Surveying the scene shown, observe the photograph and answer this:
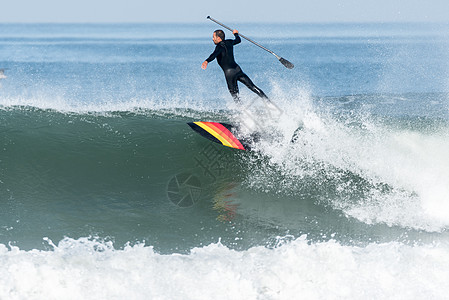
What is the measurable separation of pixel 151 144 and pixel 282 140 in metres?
2.19

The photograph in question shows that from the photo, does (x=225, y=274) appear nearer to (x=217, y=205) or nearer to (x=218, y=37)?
(x=217, y=205)

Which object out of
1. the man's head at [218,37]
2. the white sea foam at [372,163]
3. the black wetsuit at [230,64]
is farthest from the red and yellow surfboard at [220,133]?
the man's head at [218,37]

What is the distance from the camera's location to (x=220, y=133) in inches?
284

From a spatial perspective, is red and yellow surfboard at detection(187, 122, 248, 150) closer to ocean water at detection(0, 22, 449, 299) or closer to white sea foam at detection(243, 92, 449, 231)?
ocean water at detection(0, 22, 449, 299)

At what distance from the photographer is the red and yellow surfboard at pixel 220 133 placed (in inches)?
280

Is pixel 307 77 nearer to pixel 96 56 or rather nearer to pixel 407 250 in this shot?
pixel 96 56

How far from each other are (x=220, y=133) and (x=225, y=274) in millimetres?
3233

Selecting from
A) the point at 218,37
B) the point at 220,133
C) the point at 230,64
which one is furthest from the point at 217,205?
the point at 218,37

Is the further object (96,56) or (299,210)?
(96,56)

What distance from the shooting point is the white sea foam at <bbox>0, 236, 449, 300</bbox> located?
13.5 ft

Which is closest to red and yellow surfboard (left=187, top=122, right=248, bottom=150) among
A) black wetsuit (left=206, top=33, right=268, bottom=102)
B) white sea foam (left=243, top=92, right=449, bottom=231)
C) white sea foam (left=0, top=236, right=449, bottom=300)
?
white sea foam (left=243, top=92, right=449, bottom=231)

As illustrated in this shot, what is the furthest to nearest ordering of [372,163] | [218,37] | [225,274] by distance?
[218,37] → [372,163] → [225,274]

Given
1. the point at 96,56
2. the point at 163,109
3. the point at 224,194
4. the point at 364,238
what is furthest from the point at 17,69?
the point at 364,238

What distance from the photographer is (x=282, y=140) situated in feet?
23.6
